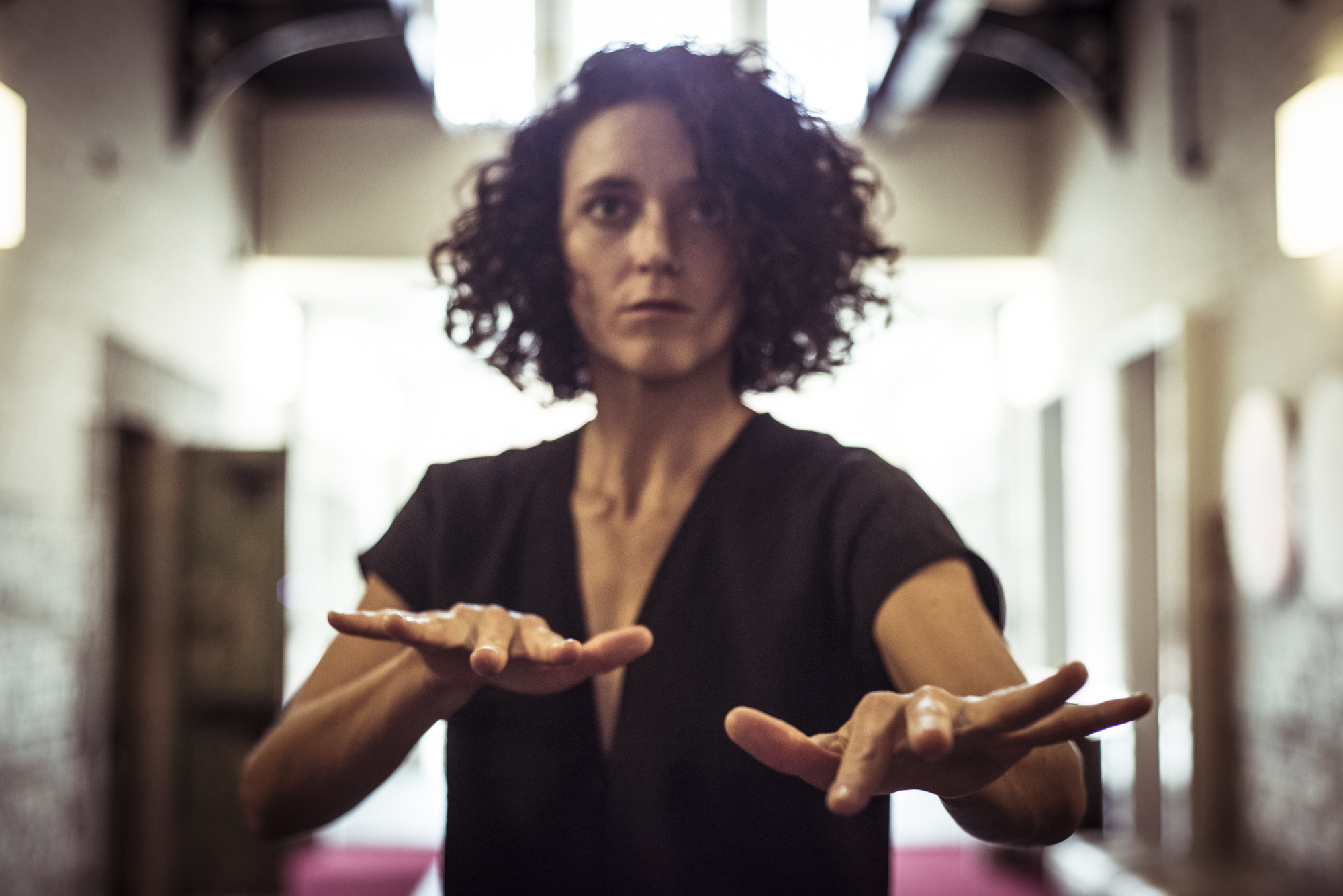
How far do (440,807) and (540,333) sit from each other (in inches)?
239

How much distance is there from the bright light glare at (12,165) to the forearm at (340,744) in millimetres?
3075

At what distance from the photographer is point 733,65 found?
123 cm

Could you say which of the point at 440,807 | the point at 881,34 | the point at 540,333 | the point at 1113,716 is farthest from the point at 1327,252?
the point at 440,807

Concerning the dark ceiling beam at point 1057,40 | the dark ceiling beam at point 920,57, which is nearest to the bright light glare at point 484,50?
the dark ceiling beam at point 920,57

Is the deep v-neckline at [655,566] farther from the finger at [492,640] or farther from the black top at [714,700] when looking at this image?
A: the finger at [492,640]

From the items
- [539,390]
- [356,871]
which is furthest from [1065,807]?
[356,871]

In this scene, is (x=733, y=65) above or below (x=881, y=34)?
below

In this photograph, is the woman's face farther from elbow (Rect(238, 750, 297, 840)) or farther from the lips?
elbow (Rect(238, 750, 297, 840))

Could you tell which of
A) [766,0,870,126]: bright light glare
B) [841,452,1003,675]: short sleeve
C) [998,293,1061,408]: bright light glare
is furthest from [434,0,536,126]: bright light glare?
[841,452,1003,675]: short sleeve

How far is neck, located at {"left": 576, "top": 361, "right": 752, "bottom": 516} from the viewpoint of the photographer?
115 cm

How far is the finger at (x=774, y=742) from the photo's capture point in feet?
2.49

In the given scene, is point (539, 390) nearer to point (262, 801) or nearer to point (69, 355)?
point (69, 355)

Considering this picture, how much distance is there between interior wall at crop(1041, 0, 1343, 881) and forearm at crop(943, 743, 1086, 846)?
314cm

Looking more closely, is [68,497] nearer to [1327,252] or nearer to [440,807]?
[440,807]
